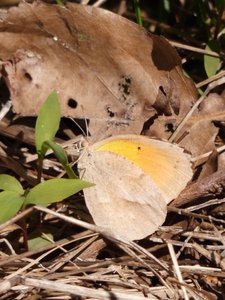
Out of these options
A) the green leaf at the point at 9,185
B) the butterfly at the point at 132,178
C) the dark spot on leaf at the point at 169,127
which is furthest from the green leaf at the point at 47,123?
the dark spot on leaf at the point at 169,127

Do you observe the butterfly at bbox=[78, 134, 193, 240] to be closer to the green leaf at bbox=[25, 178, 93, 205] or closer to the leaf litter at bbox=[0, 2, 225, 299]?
the leaf litter at bbox=[0, 2, 225, 299]

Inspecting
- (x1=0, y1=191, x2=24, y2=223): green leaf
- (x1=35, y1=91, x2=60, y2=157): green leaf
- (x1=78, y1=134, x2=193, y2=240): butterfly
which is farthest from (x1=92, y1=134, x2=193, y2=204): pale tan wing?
(x1=0, y1=191, x2=24, y2=223): green leaf

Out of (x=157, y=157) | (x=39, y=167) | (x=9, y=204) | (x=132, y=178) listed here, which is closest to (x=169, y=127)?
(x=157, y=157)

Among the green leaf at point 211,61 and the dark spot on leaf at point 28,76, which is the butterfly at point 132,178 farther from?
the green leaf at point 211,61

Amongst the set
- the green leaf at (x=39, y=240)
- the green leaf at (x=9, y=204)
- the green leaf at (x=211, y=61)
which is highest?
the green leaf at (x=211, y=61)

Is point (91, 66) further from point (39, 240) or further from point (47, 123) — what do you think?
point (39, 240)

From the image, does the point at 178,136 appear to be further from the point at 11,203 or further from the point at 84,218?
the point at 11,203

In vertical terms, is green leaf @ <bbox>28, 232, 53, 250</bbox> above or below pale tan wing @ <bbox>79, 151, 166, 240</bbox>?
below
